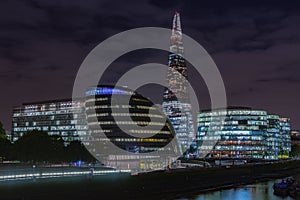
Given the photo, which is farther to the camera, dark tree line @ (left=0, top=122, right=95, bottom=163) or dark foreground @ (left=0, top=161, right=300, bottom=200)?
dark tree line @ (left=0, top=122, right=95, bottom=163)

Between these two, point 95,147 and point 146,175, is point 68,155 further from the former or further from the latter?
point 146,175

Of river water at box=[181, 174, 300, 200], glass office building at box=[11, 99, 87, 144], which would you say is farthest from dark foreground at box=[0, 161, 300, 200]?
glass office building at box=[11, 99, 87, 144]

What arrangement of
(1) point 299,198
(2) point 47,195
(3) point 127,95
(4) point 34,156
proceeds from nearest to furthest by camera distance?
1. (2) point 47,195
2. (1) point 299,198
3. (4) point 34,156
4. (3) point 127,95

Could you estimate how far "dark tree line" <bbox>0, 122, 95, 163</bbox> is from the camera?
3637 inches

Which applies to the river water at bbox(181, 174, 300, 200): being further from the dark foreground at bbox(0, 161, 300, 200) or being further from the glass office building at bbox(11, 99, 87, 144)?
the glass office building at bbox(11, 99, 87, 144)

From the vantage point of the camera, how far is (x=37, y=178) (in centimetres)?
5162

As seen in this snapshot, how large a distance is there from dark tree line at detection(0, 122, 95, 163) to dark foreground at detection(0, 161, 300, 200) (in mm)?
33799

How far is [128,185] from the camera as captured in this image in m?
62.9

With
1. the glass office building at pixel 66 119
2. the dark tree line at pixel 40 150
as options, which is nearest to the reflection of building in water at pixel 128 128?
the glass office building at pixel 66 119

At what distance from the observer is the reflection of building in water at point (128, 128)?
471 feet

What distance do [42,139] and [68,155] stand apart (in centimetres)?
1145

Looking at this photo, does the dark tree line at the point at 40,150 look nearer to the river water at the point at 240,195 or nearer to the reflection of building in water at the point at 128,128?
the reflection of building in water at the point at 128,128

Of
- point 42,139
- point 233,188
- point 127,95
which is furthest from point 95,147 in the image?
point 233,188

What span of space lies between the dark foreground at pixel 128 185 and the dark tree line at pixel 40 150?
33799 millimetres
